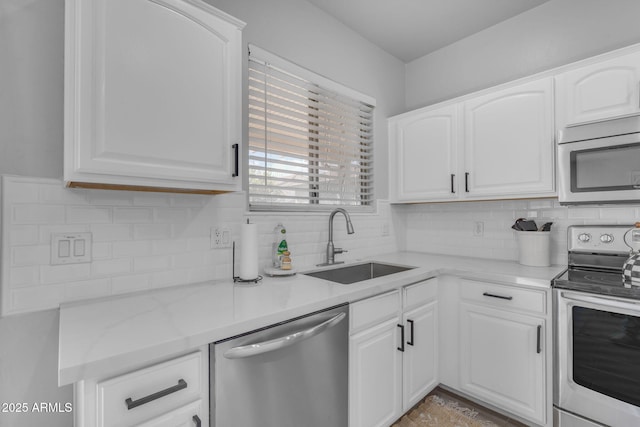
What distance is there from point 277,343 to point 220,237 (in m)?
0.75

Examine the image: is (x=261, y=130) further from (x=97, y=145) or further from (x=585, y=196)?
(x=585, y=196)

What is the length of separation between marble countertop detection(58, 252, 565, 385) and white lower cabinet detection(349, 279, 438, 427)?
0.41 ft

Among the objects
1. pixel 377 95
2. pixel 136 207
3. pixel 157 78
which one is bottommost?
pixel 136 207

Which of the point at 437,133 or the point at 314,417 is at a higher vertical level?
the point at 437,133

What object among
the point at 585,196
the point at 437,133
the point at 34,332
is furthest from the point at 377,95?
the point at 34,332

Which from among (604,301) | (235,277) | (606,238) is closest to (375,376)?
(235,277)

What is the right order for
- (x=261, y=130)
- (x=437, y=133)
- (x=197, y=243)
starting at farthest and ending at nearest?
1. (x=437, y=133)
2. (x=261, y=130)
3. (x=197, y=243)

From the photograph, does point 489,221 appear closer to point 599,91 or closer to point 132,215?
point 599,91

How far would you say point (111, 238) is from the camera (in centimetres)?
131

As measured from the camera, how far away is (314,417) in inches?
50.1

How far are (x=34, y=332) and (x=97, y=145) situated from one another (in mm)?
746

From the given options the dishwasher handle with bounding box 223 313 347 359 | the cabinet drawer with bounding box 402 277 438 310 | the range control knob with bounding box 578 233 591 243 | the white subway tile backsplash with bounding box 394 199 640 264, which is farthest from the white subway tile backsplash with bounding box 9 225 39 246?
the range control knob with bounding box 578 233 591 243

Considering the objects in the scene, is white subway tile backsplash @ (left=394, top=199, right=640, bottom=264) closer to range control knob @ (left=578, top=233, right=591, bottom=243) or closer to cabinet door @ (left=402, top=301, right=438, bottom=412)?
range control knob @ (left=578, top=233, right=591, bottom=243)

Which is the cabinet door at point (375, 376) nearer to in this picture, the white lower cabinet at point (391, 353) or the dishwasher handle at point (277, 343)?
the white lower cabinet at point (391, 353)
